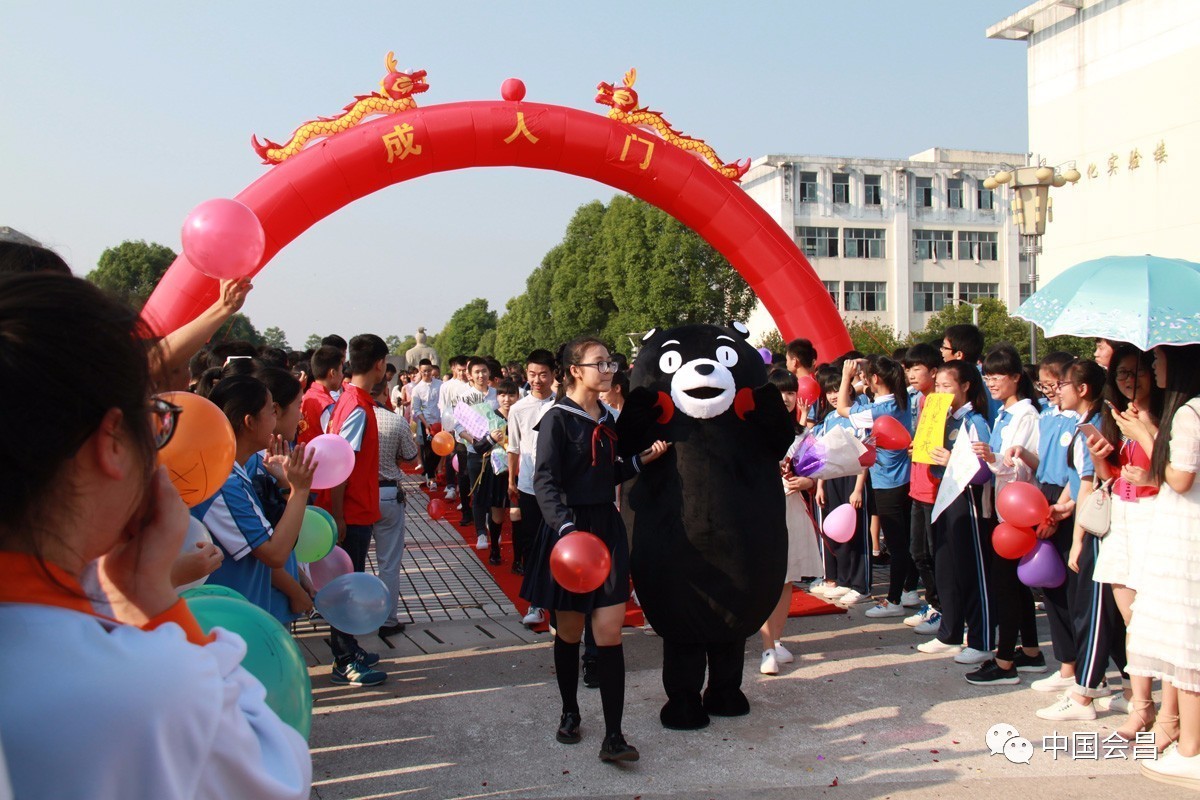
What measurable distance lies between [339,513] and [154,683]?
4.67 meters

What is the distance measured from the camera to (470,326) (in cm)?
8781

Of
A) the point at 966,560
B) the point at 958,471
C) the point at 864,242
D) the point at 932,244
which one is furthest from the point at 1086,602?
the point at 932,244

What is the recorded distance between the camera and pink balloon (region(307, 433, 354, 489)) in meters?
4.33

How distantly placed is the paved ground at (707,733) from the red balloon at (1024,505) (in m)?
0.91

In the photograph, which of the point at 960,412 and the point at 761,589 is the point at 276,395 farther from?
the point at 960,412

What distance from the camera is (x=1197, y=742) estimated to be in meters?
3.78

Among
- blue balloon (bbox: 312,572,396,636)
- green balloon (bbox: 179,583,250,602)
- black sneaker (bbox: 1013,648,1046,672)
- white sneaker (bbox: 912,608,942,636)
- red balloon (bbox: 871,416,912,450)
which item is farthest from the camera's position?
white sneaker (bbox: 912,608,942,636)

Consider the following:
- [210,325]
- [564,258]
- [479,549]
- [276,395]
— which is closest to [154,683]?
[210,325]

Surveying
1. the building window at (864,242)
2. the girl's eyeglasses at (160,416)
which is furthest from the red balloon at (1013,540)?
the building window at (864,242)

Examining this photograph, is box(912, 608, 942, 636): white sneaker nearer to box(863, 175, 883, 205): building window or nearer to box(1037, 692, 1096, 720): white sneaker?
box(1037, 692, 1096, 720): white sneaker

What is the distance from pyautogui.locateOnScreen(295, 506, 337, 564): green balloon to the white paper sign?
334cm

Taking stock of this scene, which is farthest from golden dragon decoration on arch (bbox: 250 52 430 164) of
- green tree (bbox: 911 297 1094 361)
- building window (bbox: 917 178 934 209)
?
building window (bbox: 917 178 934 209)

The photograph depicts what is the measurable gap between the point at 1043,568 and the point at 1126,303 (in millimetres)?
1634

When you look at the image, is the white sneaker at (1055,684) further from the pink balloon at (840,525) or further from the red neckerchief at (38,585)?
the red neckerchief at (38,585)
